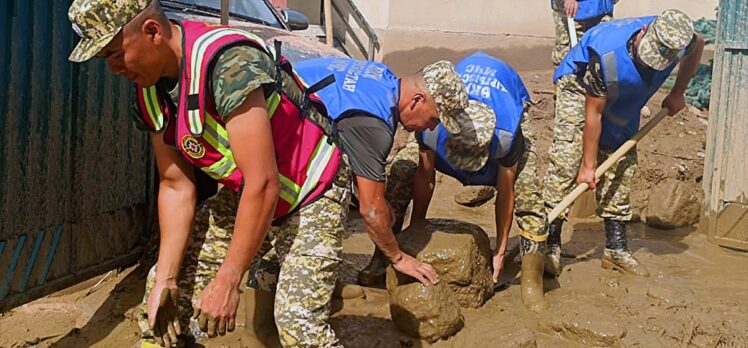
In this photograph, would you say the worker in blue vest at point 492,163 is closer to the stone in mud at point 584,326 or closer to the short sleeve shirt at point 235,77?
the stone in mud at point 584,326

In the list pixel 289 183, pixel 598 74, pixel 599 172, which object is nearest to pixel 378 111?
pixel 289 183

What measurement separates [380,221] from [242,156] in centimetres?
119

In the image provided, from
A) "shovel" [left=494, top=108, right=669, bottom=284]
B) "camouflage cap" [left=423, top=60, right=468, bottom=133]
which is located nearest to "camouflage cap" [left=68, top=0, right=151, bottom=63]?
"camouflage cap" [left=423, top=60, right=468, bottom=133]

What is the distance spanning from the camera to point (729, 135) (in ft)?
21.8

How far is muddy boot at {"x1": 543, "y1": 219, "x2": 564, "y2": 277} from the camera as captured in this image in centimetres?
534

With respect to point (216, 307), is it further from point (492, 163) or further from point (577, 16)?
point (577, 16)

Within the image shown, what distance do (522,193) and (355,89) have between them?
1547mm

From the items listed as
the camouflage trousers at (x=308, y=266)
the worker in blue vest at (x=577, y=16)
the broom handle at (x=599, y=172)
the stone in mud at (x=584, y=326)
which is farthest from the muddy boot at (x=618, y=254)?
the camouflage trousers at (x=308, y=266)

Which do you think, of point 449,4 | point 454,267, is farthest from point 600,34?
point 449,4

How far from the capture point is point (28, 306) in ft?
15.2

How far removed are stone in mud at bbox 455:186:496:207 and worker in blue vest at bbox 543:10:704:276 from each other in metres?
1.57

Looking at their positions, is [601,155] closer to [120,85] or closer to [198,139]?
[120,85]

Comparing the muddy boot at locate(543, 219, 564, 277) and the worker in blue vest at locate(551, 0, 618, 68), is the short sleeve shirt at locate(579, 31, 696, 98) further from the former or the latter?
the worker in blue vest at locate(551, 0, 618, 68)

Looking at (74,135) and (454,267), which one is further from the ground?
(74,135)
